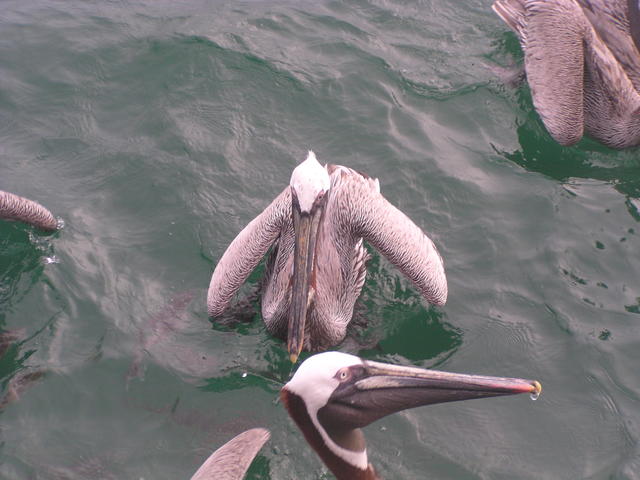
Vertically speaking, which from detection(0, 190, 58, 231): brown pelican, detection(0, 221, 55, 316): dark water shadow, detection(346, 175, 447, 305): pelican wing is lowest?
detection(0, 221, 55, 316): dark water shadow

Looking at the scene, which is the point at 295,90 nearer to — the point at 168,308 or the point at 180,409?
the point at 168,308

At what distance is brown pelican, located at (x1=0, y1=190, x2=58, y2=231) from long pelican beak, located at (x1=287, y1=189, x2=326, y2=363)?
96.2 inches

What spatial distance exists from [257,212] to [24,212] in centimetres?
204

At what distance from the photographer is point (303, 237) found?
4871 millimetres

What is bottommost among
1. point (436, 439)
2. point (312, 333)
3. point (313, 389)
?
point (436, 439)

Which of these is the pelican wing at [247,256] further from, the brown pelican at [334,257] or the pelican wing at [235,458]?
the pelican wing at [235,458]

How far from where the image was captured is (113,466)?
4855 millimetres

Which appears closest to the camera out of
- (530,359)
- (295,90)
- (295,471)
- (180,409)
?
(295,471)

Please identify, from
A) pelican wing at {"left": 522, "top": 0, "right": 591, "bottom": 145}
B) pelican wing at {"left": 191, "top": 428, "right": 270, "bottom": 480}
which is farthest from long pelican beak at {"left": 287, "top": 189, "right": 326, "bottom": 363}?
pelican wing at {"left": 522, "top": 0, "right": 591, "bottom": 145}

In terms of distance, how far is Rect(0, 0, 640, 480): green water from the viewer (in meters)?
5.07

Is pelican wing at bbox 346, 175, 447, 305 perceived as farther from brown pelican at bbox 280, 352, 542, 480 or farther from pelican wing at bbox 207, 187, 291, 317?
brown pelican at bbox 280, 352, 542, 480

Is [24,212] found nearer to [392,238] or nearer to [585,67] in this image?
[392,238]

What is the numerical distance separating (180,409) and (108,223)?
220cm

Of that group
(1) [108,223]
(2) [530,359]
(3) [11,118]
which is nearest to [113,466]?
(1) [108,223]
